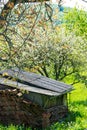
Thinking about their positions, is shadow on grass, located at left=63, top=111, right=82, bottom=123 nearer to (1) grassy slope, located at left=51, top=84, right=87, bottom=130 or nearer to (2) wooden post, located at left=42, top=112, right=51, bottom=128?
(1) grassy slope, located at left=51, top=84, right=87, bottom=130

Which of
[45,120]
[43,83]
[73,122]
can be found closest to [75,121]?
[73,122]

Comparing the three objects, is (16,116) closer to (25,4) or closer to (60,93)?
(60,93)

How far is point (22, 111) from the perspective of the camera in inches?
561

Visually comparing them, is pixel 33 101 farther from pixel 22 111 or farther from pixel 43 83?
pixel 43 83

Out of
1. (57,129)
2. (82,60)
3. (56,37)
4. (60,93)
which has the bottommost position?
(57,129)

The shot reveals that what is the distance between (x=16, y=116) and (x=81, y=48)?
10491mm

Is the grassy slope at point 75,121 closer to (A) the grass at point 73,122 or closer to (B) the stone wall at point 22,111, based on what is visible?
(A) the grass at point 73,122

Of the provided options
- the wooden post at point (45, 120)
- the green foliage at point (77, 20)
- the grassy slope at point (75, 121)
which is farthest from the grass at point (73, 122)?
the green foliage at point (77, 20)

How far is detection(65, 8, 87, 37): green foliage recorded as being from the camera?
1623 inches

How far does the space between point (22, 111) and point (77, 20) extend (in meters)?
30.6

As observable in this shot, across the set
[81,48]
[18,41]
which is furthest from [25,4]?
[81,48]

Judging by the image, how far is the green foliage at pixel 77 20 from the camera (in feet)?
135

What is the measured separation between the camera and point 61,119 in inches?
582

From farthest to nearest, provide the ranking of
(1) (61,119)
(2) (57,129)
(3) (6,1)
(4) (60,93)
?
(1) (61,119)
(4) (60,93)
(2) (57,129)
(3) (6,1)
